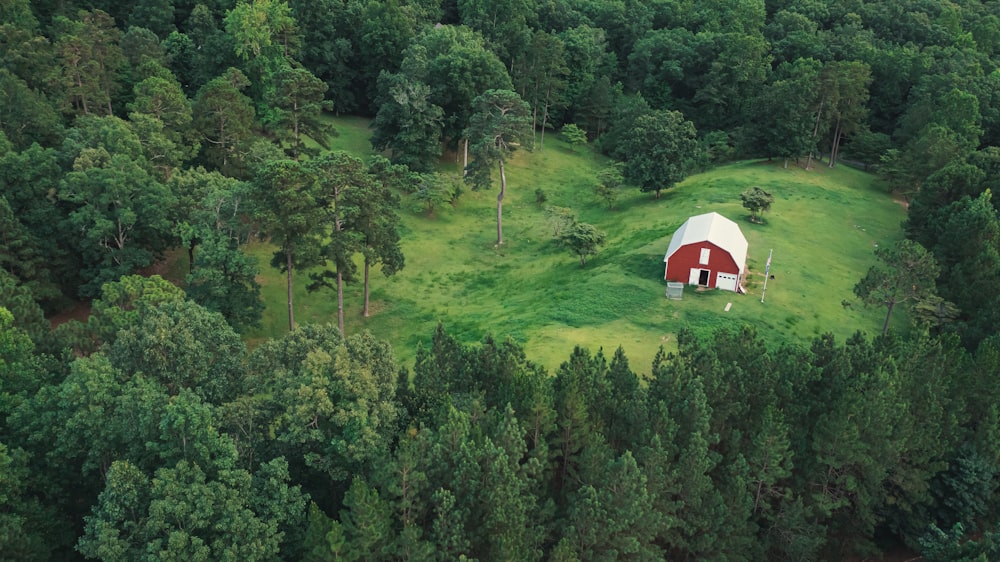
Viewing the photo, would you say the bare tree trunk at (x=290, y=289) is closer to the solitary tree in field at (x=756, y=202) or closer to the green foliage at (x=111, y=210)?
the green foliage at (x=111, y=210)

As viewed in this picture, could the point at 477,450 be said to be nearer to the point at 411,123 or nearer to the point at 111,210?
the point at 111,210

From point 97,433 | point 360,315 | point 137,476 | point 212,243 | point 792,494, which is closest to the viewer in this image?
point 137,476

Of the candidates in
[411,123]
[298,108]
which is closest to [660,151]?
[411,123]

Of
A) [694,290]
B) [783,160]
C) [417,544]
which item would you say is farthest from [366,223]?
[783,160]

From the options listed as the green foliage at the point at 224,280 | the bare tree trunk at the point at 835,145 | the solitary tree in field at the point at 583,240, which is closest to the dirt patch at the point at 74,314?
the green foliage at the point at 224,280

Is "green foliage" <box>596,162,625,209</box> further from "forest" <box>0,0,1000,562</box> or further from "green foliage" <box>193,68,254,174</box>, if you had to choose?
"green foliage" <box>193,68,254,174</box>

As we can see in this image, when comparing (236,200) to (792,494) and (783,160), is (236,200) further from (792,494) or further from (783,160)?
(783,160)
